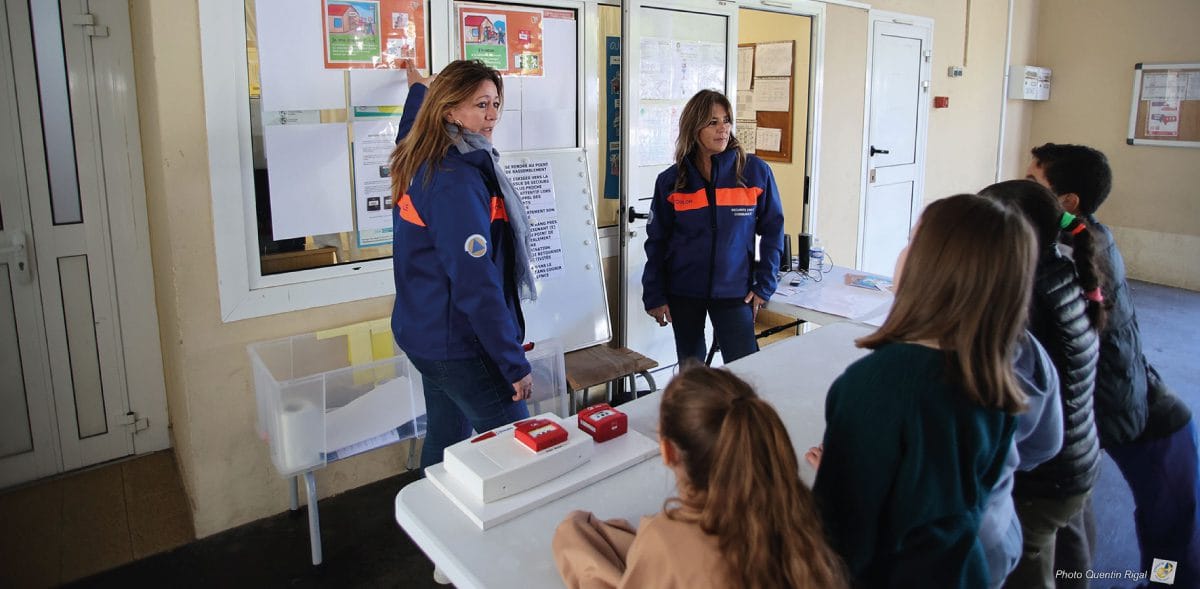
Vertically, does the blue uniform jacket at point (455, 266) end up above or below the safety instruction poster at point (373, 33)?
below

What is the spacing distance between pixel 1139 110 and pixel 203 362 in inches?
274

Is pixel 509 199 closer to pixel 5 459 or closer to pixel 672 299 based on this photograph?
pixel 672 299

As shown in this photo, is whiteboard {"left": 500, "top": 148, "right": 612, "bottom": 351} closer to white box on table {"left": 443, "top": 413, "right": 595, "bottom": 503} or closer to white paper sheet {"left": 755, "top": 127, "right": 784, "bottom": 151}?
white box on table {"left": 443, "top": 413, "right": 595, "bottom": 503}

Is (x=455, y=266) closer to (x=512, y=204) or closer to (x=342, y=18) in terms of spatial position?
(x=512, y=204)

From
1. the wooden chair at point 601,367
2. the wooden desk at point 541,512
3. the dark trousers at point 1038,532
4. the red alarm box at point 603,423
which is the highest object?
the red alarm box at point 603,423

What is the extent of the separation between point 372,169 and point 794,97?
312 centimetres

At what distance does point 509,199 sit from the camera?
230cm

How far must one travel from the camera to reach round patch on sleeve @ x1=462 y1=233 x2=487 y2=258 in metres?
2.14

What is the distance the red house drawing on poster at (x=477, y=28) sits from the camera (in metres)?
3.20

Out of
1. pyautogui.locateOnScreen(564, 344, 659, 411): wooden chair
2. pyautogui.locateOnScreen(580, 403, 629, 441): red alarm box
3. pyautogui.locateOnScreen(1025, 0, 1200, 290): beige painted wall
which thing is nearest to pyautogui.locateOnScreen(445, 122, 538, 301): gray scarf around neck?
pyautogui.locateOnScreen(580, 403, 629, 441): red alarm box

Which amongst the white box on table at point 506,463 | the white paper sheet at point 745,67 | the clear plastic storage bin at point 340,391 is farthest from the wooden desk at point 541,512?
the white paper sheet at point 745,67

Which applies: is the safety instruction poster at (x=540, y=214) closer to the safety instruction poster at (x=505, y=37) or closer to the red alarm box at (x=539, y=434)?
the safety instruction poster at (x=505, y=37)

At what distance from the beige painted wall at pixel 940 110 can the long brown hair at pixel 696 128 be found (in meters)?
1.80

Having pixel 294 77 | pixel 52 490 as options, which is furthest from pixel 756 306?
pixel 52 490
